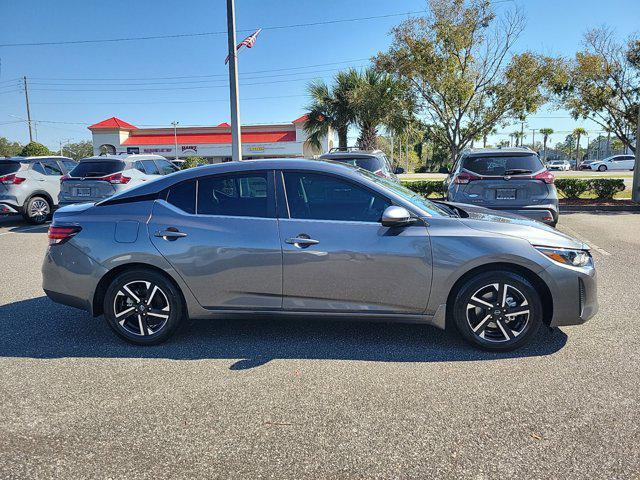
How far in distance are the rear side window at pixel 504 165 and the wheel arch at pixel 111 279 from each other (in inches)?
228

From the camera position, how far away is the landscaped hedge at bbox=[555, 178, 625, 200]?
14516 mm

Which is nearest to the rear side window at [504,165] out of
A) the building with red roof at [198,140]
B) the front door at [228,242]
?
the front door at [228,242]

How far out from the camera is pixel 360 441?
A: 2.71 m

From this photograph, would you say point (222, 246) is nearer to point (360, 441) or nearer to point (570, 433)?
point (360, 441)

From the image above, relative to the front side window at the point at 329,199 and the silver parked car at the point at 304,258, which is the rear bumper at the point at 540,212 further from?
the front side window at the point at 329,199

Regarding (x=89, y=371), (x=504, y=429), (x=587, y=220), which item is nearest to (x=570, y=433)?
(x=504, y=429)

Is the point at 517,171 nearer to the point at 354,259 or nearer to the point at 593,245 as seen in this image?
the point at 593,245

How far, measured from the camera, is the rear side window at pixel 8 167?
1123 centimetres

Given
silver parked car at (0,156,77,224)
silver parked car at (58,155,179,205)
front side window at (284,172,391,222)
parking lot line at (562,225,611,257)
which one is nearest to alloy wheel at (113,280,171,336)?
front side window at (284,172,391,222)

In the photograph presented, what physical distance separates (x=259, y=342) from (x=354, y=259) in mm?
1155

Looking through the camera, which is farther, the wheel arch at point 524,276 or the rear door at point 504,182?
the rear door at point 504,182

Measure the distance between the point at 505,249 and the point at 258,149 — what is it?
137 feet

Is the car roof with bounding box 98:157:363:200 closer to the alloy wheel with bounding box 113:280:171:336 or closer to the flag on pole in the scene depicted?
the alloy wheel with bounding box 113:280:171:336

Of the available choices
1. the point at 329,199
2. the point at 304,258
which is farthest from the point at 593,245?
the point at 304,258
